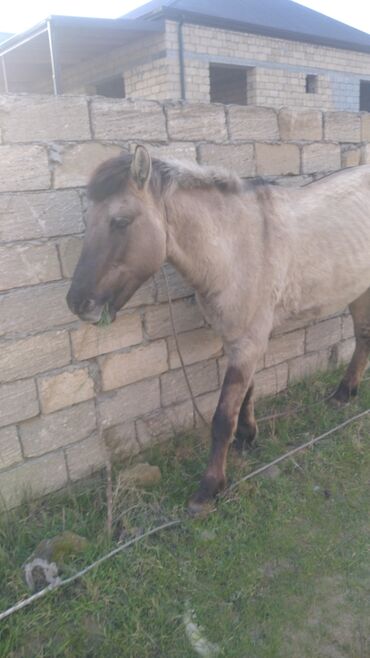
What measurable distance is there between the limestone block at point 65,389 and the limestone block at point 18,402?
0.05 m

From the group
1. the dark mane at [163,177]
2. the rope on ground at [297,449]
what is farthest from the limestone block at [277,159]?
the rope on ground at [297,449]

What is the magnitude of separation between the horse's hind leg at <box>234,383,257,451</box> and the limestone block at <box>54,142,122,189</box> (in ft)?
5.45

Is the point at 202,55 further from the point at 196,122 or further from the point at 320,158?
the point at 196,122

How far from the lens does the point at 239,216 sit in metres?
2.85

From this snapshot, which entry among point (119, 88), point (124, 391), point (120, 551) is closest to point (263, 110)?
point (124, 391)

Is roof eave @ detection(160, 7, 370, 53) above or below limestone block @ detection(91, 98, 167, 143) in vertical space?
above

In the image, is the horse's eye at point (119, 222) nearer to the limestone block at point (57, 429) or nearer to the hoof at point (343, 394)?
the limestone block at point (57, 429)

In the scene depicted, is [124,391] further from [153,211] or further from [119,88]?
[119,88]

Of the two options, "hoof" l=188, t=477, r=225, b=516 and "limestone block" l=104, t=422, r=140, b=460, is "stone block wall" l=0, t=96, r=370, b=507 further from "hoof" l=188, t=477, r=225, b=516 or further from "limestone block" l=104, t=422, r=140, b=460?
"hoof" l=188, t=477, r=225, b=516

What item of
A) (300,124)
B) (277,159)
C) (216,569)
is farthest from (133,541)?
(300,124)

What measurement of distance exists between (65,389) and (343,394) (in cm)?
222

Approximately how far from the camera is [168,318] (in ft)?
10.7

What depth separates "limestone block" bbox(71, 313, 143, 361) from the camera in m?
2.83

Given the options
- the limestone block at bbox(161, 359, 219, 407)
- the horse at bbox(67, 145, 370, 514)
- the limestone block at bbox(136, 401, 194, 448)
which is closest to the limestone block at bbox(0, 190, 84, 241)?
the horse at bbox(67, 145, 370, 514)
